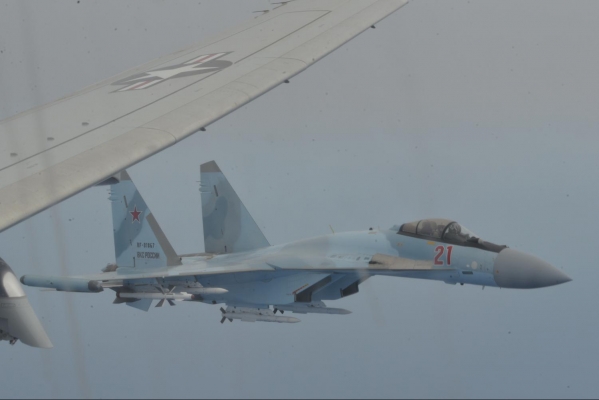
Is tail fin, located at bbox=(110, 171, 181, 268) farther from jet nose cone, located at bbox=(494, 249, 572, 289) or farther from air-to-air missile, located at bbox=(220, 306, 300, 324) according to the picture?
jet nose cone, located at bbox=(494, 249, 572, 289)

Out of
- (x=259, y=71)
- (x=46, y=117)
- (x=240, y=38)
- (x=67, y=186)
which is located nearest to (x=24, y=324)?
(x=67, y=186)

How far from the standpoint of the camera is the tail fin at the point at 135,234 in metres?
26.6

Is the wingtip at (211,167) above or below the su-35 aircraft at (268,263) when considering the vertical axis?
above

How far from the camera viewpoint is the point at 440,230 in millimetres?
20469

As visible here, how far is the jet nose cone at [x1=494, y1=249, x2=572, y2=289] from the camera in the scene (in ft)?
62.5

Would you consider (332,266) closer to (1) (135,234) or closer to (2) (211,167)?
(2) (211,167)

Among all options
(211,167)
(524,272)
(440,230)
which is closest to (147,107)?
(524,272)

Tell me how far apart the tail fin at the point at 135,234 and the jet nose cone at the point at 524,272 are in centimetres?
1029

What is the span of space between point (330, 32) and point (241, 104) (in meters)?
2.88

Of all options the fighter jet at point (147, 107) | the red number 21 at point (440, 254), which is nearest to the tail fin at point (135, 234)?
the red number 21 at point (440, 254)

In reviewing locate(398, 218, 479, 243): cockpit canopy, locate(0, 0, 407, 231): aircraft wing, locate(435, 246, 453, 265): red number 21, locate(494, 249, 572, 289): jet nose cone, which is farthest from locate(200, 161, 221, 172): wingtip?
locate(0, 0, 407, 231): aircraft wing

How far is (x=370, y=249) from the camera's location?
21406 millimetres

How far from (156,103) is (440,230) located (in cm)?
1293

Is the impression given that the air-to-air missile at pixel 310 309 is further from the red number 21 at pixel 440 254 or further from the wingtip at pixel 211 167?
the wingtip at pixel 211 167
